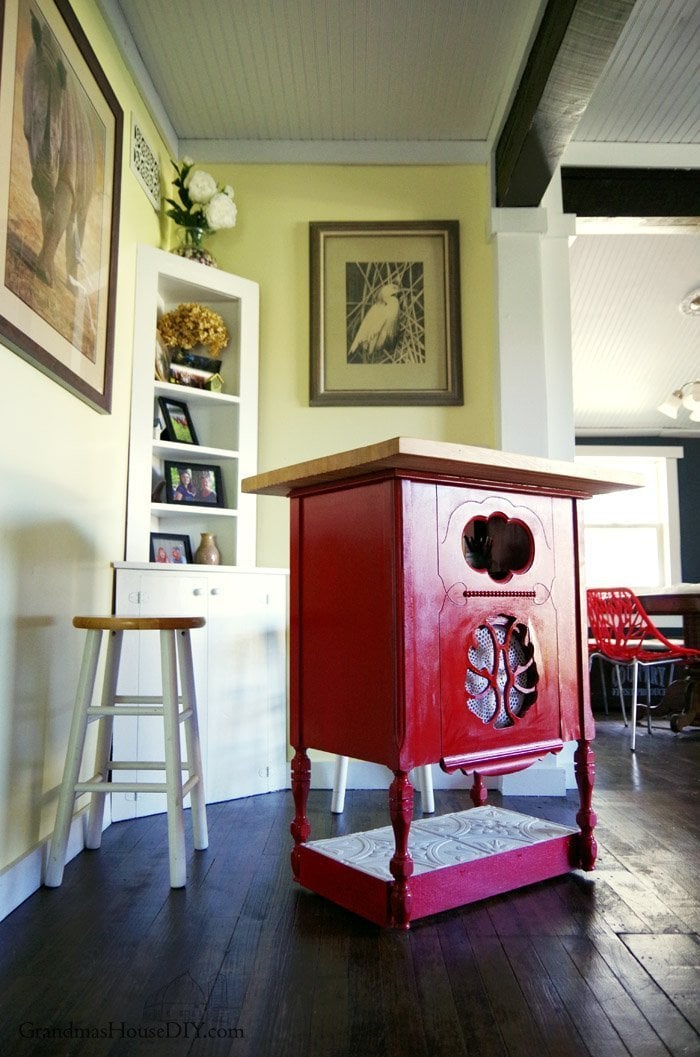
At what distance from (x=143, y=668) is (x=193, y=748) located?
0.45m

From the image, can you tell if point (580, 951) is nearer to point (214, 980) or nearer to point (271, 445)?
point (214, 980)

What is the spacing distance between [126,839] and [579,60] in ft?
8.85

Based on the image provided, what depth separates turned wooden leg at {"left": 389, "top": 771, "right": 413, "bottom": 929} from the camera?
4.93 ft

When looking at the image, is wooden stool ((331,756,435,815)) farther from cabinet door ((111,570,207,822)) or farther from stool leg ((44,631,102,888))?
stool leg ((44,631,102,888))

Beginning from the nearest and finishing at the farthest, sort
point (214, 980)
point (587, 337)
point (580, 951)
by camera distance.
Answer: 1. point (214, 980)
2. point (580, 951)
3. point (587, 337)

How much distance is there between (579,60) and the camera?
2295 millimetres

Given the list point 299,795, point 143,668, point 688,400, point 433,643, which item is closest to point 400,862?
point 299,795

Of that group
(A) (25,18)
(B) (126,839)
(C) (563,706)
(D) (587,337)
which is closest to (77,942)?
(B) (126,839)

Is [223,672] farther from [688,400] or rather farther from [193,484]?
[688,400]

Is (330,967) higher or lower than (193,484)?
lower

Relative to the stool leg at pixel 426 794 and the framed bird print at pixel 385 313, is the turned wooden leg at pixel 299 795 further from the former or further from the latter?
the framed bird print at pixel 385 313

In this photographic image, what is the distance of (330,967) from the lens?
1.34m

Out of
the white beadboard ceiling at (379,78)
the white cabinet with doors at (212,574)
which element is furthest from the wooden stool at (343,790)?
the white beadboard ceiling at (379,78)

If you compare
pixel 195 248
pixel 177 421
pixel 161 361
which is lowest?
pixel 177 421
